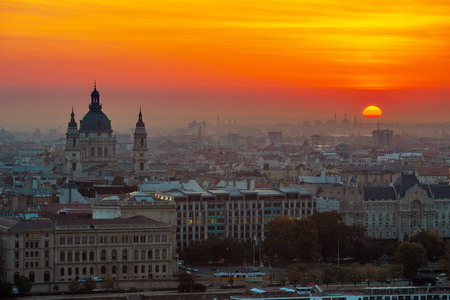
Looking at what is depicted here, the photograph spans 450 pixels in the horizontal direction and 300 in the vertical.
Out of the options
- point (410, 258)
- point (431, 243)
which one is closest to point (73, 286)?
point (410, 258)

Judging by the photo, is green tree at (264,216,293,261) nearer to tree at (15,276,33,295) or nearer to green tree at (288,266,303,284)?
green tree at (288,266,303,284)

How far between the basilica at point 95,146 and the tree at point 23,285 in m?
92.5

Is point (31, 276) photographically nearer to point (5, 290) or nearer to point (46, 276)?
point (46, 276)

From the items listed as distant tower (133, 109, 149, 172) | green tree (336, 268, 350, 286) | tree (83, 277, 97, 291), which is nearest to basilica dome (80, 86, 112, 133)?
distant tower (133, 109, 149, 172)

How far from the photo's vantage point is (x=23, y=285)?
270ft

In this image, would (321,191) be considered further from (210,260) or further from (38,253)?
(38,253)

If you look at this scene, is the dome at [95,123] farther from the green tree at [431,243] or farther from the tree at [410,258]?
the tree at [410,258]

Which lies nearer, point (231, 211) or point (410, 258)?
point (410, 258)

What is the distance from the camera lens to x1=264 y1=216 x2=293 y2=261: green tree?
101 m

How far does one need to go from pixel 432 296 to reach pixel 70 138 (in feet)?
342

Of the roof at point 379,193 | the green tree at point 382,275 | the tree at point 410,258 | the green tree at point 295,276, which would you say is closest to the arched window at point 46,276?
the green tree at point 295,276

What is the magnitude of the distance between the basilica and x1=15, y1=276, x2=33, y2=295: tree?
9246cm

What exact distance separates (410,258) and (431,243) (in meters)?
12.1

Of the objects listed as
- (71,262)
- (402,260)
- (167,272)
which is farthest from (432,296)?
(71,262)
